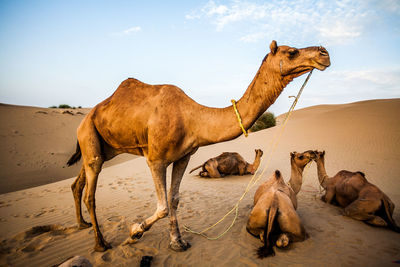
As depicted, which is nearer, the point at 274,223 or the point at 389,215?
the point at 274,223

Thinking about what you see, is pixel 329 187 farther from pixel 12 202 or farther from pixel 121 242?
pixel 12 202

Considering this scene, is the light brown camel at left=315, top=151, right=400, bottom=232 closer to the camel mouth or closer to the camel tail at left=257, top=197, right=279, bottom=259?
the camel tail at left=257, top=197, right=279, bottom=259

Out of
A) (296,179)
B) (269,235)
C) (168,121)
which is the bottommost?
(269,235)

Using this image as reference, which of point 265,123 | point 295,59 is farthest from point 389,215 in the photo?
point 265,123

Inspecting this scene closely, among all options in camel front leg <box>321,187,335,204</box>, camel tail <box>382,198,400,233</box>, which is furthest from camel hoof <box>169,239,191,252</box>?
camel front leg <box>321,187,335,204</box>

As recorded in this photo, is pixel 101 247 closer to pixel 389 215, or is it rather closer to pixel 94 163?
pixel 94 163

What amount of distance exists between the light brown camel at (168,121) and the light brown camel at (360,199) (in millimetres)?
3376

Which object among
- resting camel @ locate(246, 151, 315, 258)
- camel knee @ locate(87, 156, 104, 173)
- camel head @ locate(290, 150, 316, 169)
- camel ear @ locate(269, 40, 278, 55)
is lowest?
resting camel @ locate(246, 151, 315, 258)

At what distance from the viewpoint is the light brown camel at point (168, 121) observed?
2.83 meters

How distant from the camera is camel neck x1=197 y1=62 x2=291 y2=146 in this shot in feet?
9.47

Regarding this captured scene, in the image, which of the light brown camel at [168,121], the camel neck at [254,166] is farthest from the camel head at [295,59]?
the camel neck at [254,166]

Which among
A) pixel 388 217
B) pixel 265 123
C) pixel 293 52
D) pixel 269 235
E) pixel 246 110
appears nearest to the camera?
pixel 293 52

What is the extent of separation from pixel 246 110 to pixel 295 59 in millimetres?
852

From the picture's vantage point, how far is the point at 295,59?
2691mm
